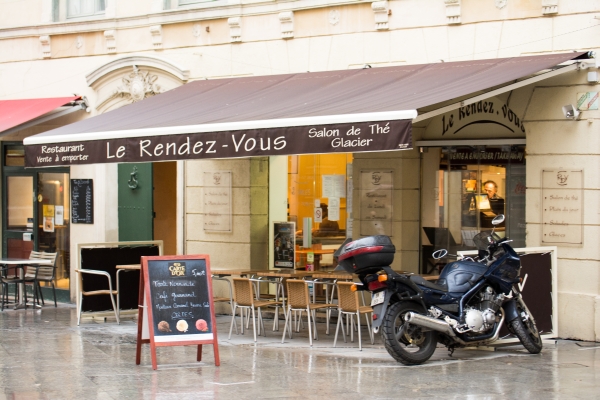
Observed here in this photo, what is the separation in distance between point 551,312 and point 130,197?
726cm

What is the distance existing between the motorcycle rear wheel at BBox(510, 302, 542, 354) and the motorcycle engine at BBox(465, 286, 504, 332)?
28 cm

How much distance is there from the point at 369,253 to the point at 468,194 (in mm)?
3662

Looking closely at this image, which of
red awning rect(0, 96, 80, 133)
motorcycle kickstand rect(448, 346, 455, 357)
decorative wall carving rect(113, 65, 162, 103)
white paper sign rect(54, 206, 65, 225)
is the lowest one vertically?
motorcycle kickstand rect(448, 346, 455, 357)

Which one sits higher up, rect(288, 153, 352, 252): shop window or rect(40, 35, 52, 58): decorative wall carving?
rect(40, 35, 52, 58): decorative wall carving

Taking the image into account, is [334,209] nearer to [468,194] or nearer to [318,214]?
[318,214]

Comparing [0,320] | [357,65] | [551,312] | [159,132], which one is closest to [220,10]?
[357,65]

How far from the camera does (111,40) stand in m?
15.5

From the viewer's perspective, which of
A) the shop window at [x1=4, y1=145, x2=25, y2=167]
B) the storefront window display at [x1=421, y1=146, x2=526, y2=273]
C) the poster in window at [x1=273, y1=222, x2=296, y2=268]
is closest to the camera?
the storefront window display at [x1=421, y1=146, x2=526, y2=273]

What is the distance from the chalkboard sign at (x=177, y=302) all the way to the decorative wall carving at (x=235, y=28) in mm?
5048

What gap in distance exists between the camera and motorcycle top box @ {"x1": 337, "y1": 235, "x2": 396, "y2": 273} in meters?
9.60

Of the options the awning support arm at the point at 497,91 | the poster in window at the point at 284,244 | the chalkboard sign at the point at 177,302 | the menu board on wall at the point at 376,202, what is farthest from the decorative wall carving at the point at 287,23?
the chalkboard sign at the point at 177,302

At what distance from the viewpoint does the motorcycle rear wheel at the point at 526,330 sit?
33.0ft

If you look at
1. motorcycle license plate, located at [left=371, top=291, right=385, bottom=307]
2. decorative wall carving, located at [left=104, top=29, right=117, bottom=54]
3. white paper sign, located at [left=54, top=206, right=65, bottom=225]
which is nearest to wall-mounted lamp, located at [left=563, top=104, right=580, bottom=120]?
motorcycle license plate, located at [left=371, top=291, right=385, bottom=307]

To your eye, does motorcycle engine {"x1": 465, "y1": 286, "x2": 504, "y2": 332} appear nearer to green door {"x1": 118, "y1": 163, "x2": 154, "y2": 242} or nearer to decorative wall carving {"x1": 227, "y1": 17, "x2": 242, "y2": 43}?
decorative wall carving {"x1": 227, "y1": 17, "x2": 242, "y2": 43}
